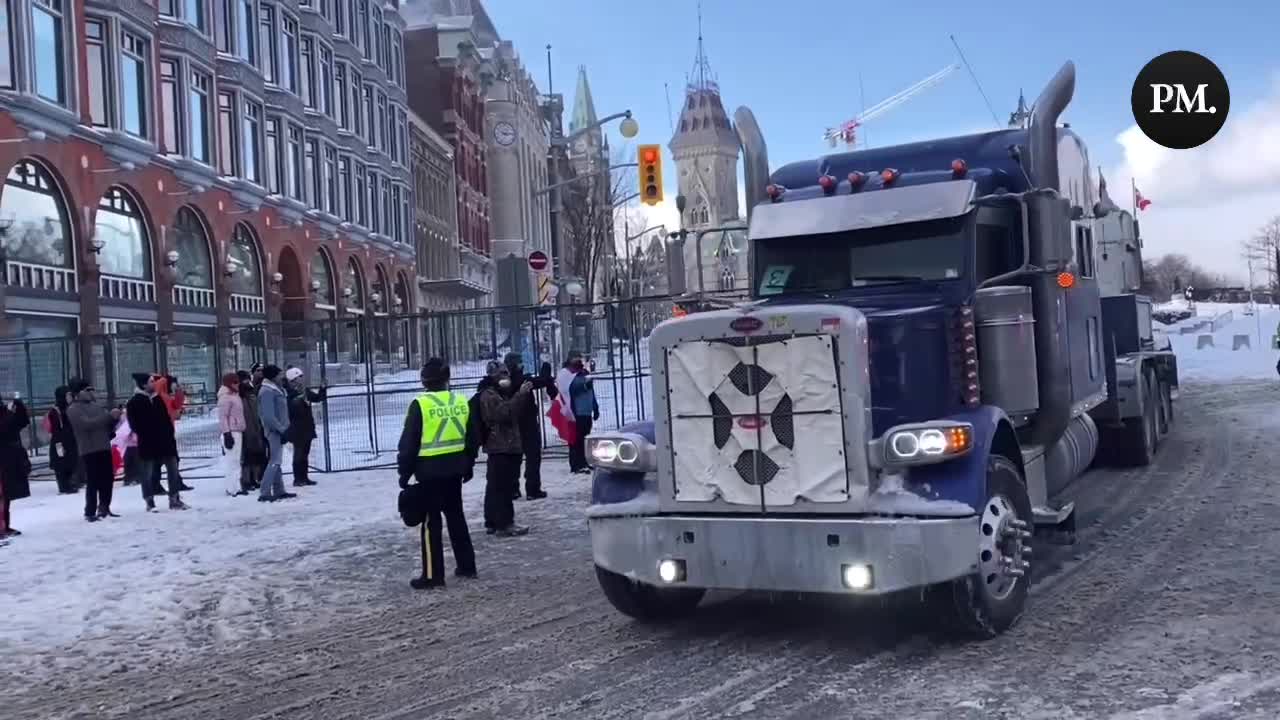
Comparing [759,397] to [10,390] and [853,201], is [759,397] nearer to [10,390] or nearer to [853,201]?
[853,201]

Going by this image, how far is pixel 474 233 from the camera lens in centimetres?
6819

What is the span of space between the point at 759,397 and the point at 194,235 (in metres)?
28.9

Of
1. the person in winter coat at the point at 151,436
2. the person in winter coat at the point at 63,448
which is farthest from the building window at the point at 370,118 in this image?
the person in winter coat at the point at 151,436

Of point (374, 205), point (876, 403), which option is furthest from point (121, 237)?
point (876, 403)

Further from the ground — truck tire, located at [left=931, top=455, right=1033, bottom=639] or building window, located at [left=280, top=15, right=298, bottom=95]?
building window, located at [left=280, top=15, right=298, bottom=95]

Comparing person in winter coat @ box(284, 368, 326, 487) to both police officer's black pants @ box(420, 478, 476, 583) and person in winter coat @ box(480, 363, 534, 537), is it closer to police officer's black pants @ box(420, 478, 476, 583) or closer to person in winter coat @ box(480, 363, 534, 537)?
person in winter coat @ box(480, 363, 534, 537)

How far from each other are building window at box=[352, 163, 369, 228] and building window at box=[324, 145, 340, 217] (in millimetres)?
1705

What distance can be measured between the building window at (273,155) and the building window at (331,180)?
429cm

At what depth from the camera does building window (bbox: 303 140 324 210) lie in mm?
40594

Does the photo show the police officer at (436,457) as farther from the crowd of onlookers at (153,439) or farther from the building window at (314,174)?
the building window at (314,174)

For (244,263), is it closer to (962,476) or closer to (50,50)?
(50,50)

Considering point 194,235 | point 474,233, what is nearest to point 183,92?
point 194,235

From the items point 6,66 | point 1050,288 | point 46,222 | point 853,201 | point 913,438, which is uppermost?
point 6,66

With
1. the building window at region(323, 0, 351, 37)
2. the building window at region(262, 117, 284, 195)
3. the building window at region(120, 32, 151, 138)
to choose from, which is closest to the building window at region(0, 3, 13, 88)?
the building window at region(120, 32, 151, 138)
